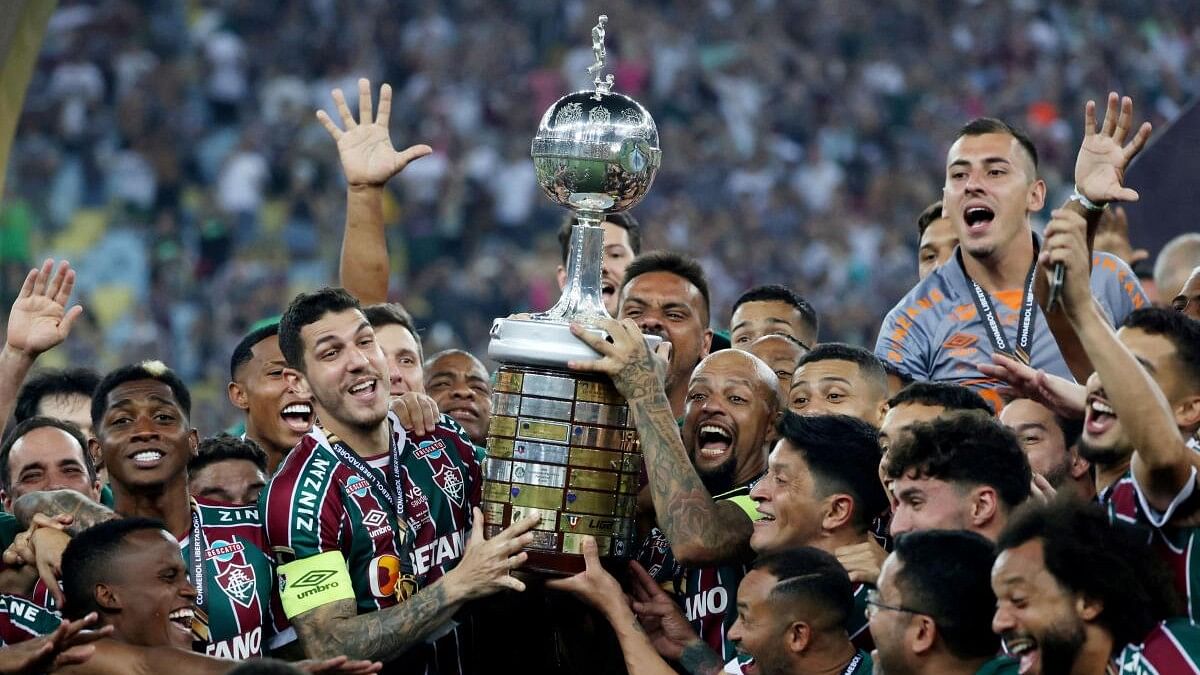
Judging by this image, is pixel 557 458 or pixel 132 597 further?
pixel 132 597

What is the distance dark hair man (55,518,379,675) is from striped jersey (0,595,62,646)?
23 cm

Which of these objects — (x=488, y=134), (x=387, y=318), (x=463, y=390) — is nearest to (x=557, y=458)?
(x=387, y=318)

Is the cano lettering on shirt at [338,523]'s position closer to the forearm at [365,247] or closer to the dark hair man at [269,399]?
the dark hair man at [269,399]

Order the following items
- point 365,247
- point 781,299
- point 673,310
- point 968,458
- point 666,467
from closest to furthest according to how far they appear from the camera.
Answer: point 968,458
point 666,467
point 673,310
point 365,247
point 781,299

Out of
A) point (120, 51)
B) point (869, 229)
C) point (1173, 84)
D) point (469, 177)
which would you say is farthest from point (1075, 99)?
point (120, 51)

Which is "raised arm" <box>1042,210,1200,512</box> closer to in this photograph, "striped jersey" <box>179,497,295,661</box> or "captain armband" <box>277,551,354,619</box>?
"captain armband" <box>277,551,354,619</box>

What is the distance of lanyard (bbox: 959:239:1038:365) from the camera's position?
6219 mm

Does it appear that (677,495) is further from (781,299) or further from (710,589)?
(781,299)

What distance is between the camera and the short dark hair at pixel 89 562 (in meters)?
5.32

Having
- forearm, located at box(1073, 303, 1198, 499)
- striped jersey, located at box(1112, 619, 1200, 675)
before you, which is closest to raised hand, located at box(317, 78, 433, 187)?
forearm, located at box(1073, 303, 1198, 499)

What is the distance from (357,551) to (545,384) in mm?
805

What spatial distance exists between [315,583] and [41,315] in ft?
3.82

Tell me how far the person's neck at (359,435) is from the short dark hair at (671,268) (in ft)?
4.02

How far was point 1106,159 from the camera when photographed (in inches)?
215
